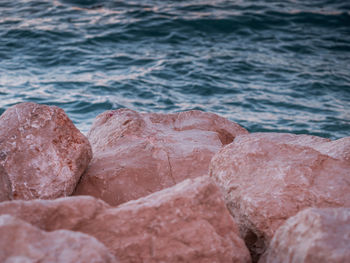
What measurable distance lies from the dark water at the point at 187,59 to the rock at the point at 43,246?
5188 mm

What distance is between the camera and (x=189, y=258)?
5.66ft

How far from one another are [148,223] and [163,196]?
132mm

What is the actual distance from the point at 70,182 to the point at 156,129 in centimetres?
119

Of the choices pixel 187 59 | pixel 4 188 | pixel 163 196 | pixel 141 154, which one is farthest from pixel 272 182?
pixel 187 59

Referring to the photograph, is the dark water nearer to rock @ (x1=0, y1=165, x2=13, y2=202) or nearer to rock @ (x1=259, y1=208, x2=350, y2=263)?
rock @ (x1=0, y1=165, x2=13, y2=202)

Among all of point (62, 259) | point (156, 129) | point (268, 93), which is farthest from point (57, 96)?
point (62, 259)

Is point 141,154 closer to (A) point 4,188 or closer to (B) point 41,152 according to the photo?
(B) point 41,152

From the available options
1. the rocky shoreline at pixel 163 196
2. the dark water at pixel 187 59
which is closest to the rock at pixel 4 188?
the rocky shoreline at pixel 163 196

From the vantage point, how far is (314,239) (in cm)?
149

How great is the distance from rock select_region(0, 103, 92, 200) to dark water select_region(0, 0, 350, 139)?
3718 mm

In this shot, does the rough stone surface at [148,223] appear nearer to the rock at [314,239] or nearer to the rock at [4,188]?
the rock at [314,239]

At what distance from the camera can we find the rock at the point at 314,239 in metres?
1.44

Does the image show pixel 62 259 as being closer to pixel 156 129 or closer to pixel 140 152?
pixel 140 152

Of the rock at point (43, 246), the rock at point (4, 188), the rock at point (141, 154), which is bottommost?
Answer: the rock at point (141, 154)
